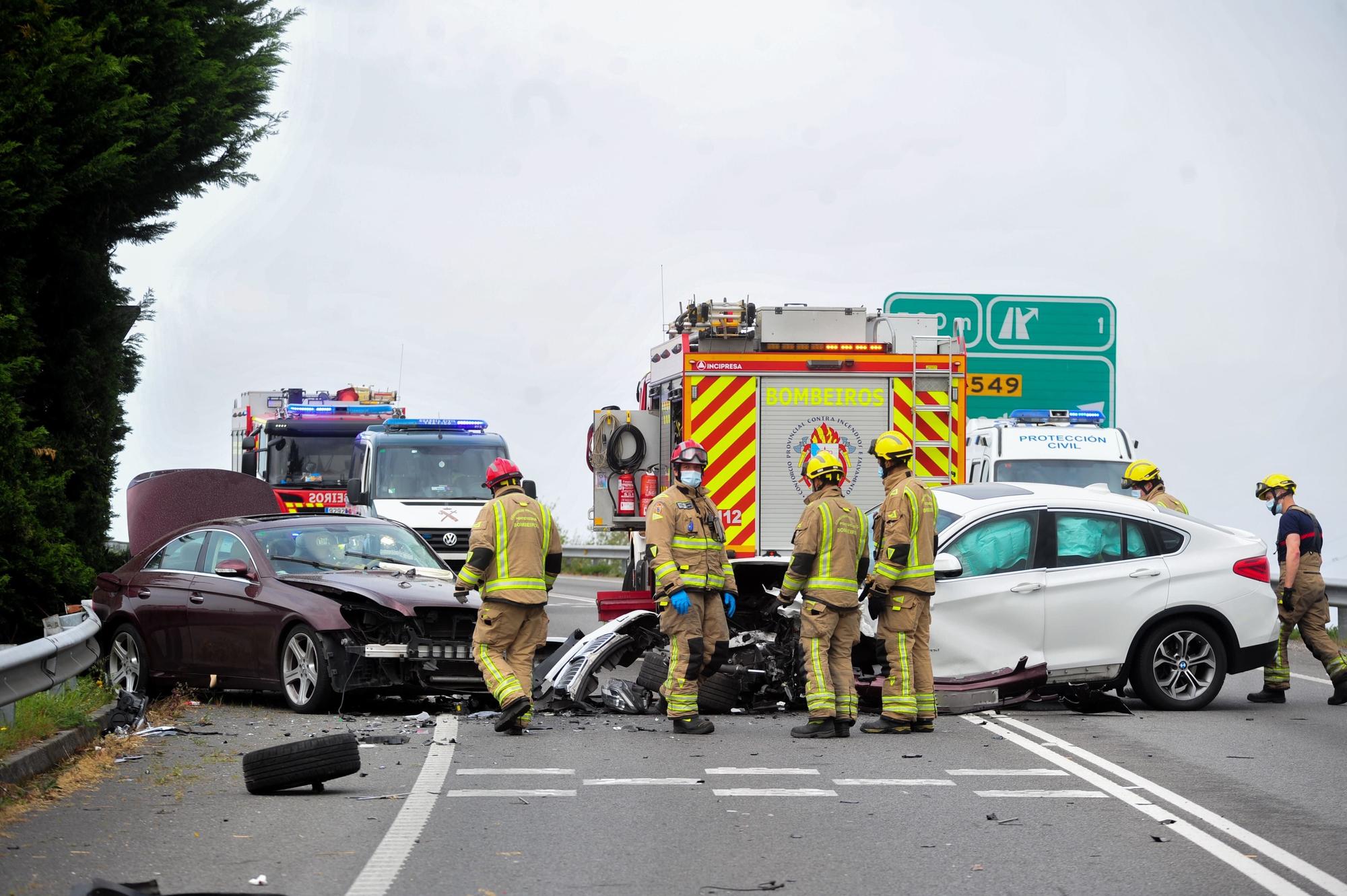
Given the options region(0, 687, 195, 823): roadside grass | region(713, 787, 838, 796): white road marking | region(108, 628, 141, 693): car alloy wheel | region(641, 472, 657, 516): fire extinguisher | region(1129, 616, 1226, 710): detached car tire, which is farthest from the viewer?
region(641, 472, 657, 516): fire extinguisher

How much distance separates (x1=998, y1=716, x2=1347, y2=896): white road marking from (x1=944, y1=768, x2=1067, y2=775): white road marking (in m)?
0.32

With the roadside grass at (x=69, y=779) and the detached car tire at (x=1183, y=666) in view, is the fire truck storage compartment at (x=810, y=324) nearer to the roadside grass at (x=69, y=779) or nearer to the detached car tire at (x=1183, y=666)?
the detached car tire at (x=1183, y=666)

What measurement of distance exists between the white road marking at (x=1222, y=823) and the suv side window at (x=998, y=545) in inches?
61.7

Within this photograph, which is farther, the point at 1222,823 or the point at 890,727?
the point at 890,727

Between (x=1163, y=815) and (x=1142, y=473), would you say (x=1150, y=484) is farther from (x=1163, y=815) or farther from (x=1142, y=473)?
(x=1163, y=815)

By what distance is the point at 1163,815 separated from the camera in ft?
24.4

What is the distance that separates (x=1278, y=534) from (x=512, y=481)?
245 inches

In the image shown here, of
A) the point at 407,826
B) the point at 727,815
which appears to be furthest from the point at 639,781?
the point at 407,826

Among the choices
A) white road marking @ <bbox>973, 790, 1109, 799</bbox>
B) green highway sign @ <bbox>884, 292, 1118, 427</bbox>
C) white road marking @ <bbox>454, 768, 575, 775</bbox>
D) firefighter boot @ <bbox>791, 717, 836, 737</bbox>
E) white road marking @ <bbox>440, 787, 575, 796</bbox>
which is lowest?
white road marking @ <bbox>440, 787, 575, 796</bbox>

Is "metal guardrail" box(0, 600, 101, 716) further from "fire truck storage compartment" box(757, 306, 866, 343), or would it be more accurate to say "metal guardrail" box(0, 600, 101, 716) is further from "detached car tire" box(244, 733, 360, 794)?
"fire truck storage compartment" box(757, 306, 866, 343)

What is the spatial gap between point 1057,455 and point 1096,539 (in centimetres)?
734

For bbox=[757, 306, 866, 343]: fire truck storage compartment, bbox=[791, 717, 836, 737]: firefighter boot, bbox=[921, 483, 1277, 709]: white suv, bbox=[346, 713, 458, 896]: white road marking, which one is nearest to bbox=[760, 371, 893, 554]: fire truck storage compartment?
bbox=[757, 306, 866, 343]: fire truck storage compartment

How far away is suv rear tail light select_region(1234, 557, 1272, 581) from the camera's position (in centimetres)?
1166

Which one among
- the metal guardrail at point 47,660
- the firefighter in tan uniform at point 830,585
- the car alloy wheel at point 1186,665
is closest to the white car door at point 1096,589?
the car alloy wheel at point 1186,665
